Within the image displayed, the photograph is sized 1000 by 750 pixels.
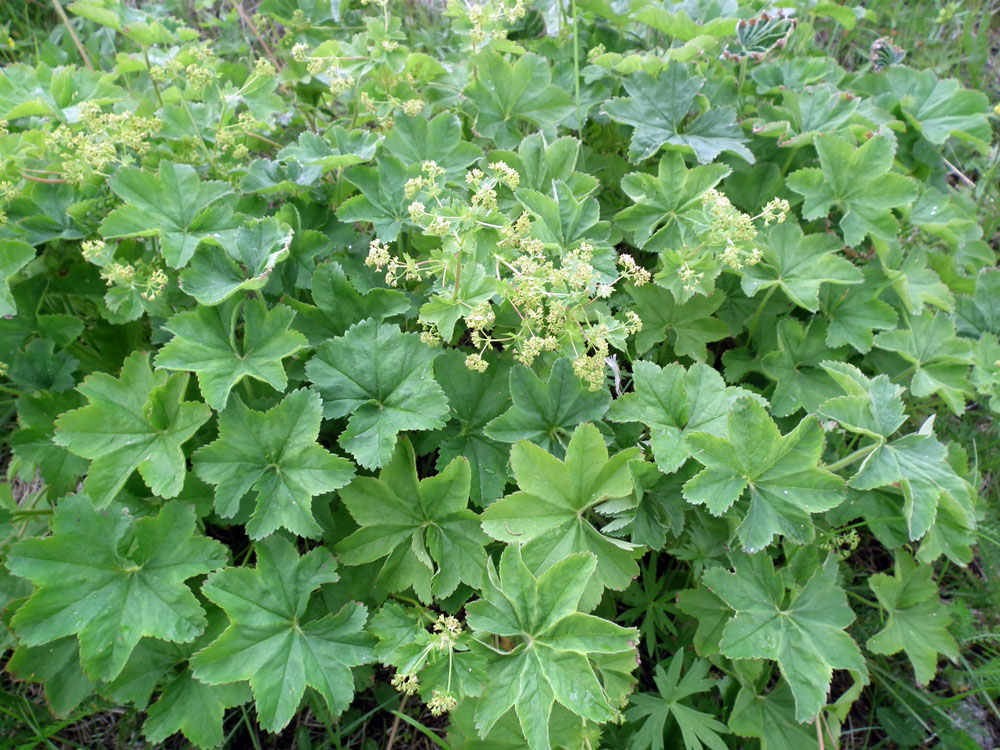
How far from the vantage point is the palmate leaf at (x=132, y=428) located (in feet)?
6.66

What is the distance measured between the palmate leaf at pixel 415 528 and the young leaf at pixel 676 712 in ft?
2.22

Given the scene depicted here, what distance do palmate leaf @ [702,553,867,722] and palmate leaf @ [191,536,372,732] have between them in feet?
3.52

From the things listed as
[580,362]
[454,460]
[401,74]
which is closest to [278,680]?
[454,460]

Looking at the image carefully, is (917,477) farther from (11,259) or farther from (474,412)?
(11,259)

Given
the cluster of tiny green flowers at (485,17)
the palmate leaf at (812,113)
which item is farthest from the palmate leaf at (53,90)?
the palmate leaf at (812,113)

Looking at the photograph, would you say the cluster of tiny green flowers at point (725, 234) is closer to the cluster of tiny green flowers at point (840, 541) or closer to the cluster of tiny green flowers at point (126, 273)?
the cluster of tiny green flowers at point (840, 541)

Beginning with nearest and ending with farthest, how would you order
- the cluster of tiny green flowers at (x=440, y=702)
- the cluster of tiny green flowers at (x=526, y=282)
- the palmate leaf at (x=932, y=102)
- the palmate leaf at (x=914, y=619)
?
the cluster of tiny green flowers at (x=440, y=702) < the cluster of tiny green flowers at (x=526, y=282) < the palmate leaf at (x=914, y=619) < the palmate leaf at (x=932, y=102)

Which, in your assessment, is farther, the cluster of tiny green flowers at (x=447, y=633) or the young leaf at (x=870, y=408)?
the young leaf at (x=870, y=408)

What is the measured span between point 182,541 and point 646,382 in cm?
146

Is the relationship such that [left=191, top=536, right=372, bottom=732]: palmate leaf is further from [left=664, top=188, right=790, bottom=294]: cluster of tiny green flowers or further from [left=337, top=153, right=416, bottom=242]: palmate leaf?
[left=664, top=188, right=790, bottom=294]: cluster of tiny green flowers

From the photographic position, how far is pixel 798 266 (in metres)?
2.47

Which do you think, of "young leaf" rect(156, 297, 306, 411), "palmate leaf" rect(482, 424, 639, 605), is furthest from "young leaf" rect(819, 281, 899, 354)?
"young leaf" rect(156, 297, 306, 411)

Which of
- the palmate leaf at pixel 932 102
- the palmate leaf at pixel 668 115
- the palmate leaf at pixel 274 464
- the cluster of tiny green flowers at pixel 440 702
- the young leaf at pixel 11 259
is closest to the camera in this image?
the cluster of tiny green flowers at pixel 440 702

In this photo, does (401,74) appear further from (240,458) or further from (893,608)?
(893,608)
